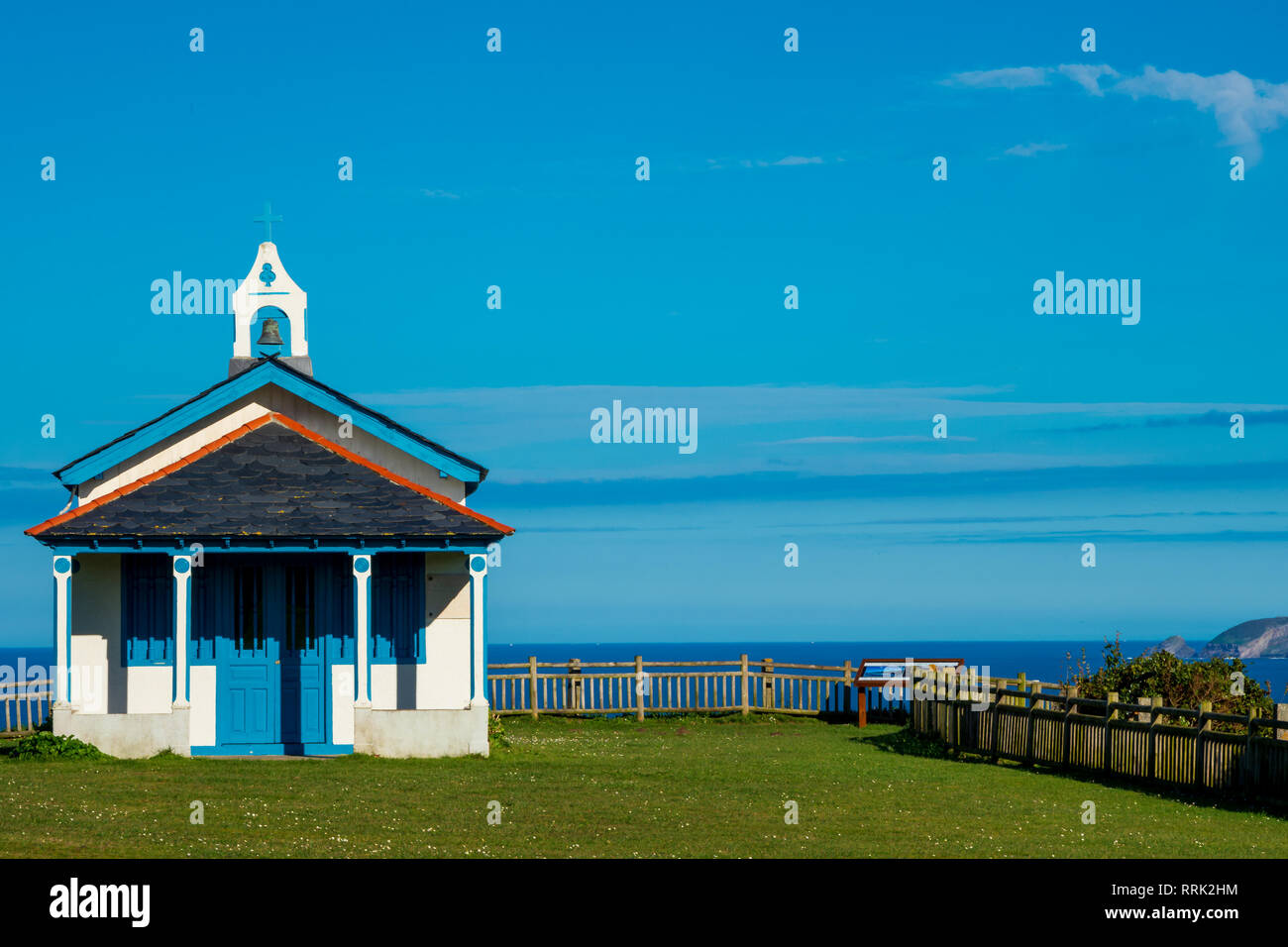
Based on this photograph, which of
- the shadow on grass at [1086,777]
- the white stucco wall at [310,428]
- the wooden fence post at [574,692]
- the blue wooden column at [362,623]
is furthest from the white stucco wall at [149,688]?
the shadow on grass at [1086,777]

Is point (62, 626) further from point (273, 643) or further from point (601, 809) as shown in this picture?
point (601, 809)

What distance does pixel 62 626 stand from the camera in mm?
21609

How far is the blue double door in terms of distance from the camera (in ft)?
73.1

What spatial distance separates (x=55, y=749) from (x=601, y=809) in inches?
375

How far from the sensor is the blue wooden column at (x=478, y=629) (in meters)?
22.3

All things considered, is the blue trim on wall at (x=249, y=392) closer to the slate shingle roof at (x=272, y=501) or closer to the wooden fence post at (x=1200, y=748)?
the slate shingle roof at (x=272, y=501)

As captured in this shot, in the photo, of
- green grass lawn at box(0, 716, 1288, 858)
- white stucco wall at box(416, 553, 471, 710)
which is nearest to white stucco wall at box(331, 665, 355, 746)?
white stucco wall at box(416, 553, 471, 710)

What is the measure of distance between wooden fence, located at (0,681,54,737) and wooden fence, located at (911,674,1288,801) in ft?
53.3

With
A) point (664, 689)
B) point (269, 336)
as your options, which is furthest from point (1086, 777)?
point (269, 336)

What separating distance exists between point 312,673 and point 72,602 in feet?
12.7

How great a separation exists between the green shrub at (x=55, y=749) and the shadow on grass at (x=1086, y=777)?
41.0 ft
